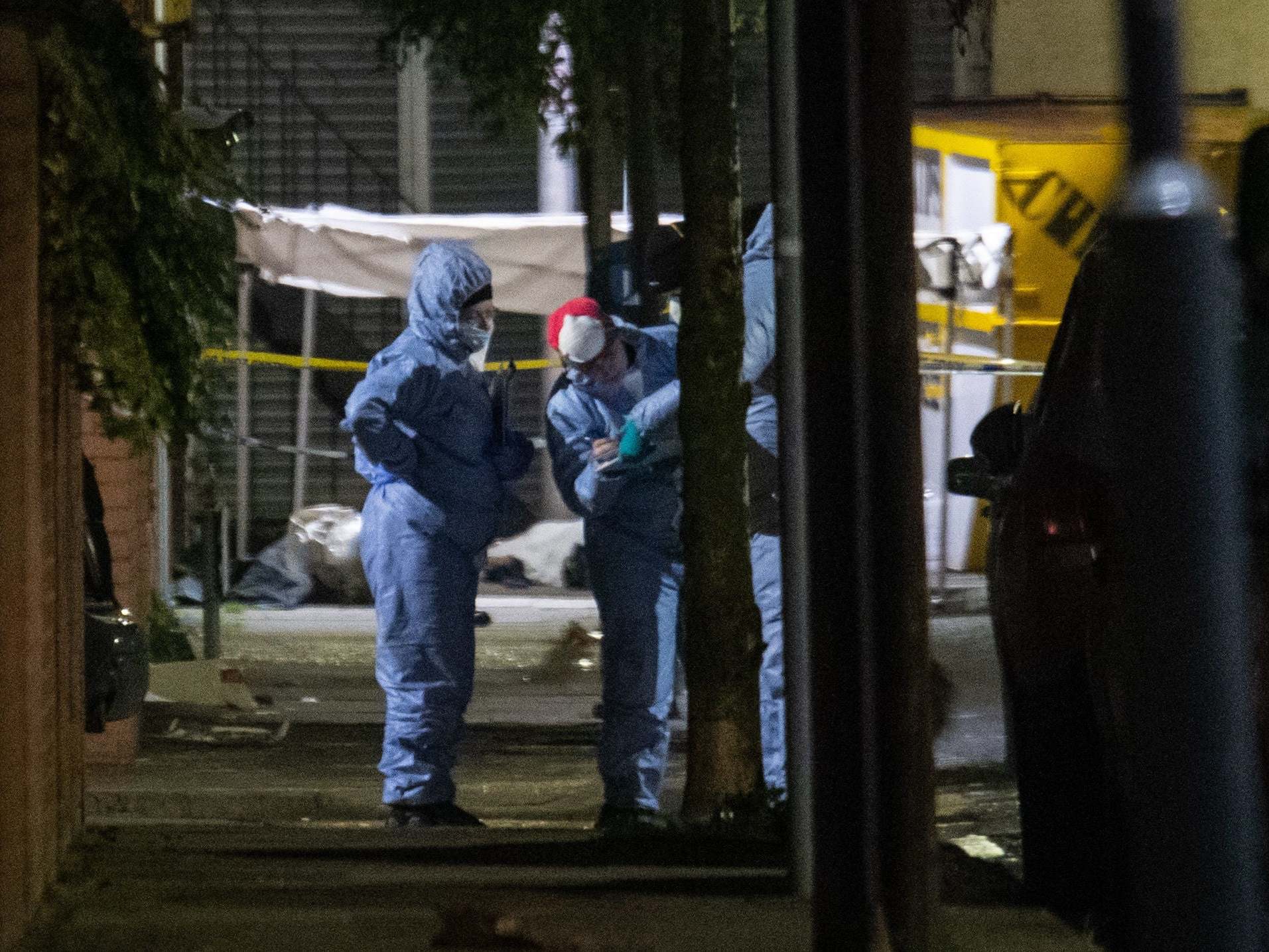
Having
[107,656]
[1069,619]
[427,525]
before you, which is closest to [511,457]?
[427,525]

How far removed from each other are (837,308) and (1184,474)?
5.15 ft

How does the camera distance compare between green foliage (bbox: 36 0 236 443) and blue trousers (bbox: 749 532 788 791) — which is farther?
blue trousers (bbox: 749 532 788 791)

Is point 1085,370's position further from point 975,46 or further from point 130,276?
point 975,46

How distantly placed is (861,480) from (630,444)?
10.0ft

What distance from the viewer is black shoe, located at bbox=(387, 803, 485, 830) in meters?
6.92

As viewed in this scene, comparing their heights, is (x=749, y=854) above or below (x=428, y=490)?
below

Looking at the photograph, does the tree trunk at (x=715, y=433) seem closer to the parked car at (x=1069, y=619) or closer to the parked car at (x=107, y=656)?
the parked car at (x=1069, y=619)

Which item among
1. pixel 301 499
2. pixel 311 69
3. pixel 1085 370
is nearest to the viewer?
pixel 1085 370

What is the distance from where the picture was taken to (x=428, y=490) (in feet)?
23.0

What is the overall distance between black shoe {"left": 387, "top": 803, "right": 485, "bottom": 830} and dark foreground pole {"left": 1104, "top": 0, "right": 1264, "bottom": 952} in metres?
4.55

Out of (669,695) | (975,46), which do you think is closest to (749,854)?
(669,695)

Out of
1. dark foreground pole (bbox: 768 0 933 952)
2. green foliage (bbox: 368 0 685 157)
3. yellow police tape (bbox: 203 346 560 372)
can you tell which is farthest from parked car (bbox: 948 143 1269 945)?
yellow police tape (bbox: 203 346 560 372)

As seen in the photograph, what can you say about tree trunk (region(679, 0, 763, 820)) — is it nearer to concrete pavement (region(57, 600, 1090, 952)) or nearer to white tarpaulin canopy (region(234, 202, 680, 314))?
concrete pavement (region(57, 600, 1090, 952))

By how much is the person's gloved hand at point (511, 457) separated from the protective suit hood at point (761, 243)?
1.09 m
